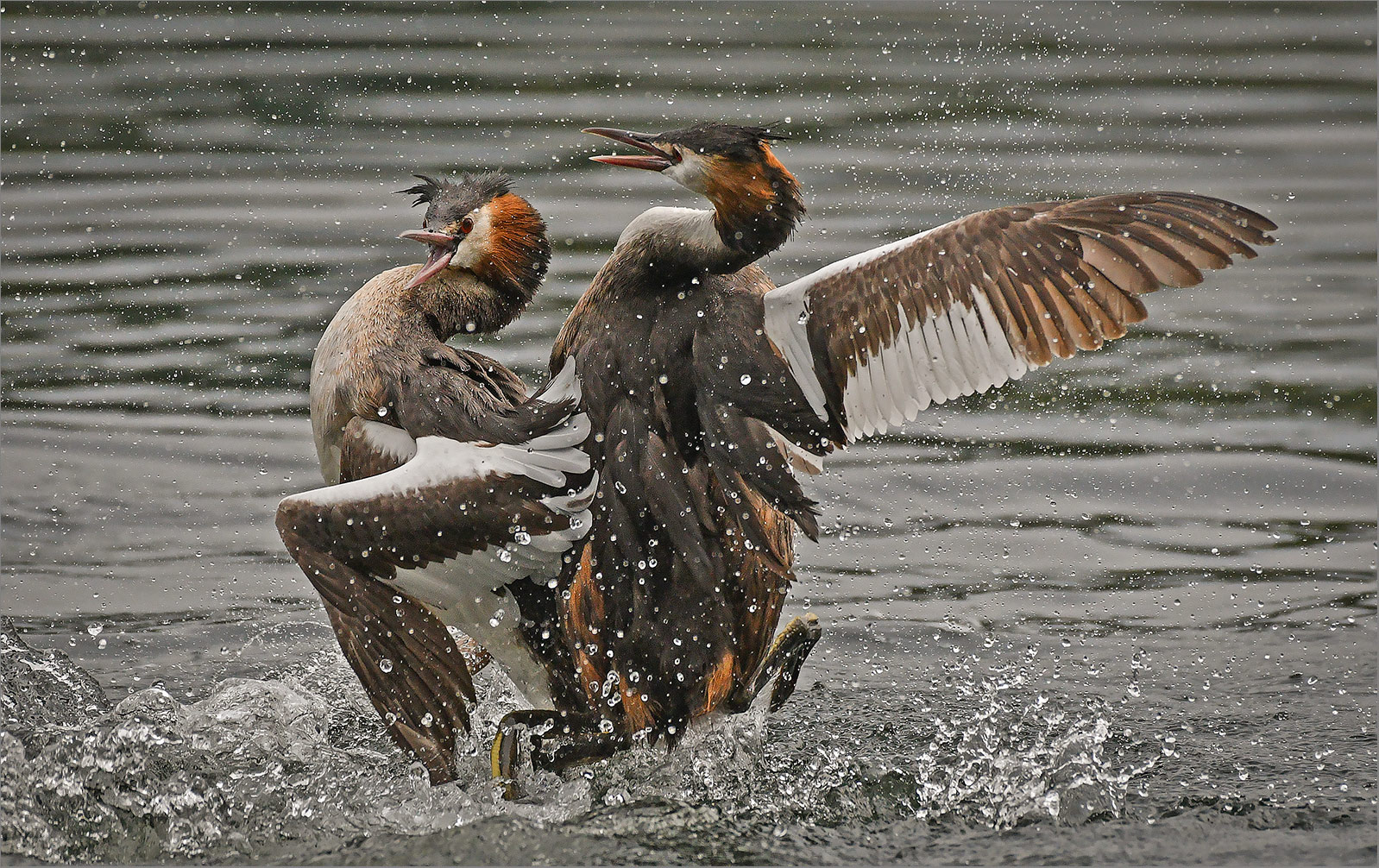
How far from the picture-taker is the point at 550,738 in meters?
5.12

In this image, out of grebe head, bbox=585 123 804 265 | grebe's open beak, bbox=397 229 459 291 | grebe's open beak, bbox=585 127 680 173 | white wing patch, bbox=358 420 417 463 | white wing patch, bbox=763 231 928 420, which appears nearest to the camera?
grebe head, bbox=585 123 804 265

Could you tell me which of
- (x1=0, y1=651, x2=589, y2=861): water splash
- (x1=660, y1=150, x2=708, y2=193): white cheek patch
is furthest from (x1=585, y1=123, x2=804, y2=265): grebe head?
(x1=0, y1=651, x2=589, y2=861): water splash

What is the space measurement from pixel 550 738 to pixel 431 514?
0.88m

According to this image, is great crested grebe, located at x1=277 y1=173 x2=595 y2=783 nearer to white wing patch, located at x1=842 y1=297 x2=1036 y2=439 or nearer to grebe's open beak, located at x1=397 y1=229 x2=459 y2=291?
grebe's open beak, located at x1=397 y1=229 x2=459 y2=291

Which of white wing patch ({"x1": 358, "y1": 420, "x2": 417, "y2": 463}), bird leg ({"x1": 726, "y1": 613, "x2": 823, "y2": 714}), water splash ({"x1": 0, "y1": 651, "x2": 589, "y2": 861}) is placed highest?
white wing patch ({"x1": 358, "y1": 420, "x2": 417, "y2": 463})

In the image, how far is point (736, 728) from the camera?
5.29m

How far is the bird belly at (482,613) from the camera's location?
4.92 meters

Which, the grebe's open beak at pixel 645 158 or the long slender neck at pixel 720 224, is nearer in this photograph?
the long slender neck at pixel 720 224

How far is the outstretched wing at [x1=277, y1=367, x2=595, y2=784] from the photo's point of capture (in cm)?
475

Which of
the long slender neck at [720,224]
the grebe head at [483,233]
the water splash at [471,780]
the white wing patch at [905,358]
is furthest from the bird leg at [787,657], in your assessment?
the grebe head at [483,233]

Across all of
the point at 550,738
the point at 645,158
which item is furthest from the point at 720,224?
the point at 550,738

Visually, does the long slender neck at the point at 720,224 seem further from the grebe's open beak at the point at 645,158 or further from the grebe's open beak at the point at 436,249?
the grebe's open beak at the point at 436,249

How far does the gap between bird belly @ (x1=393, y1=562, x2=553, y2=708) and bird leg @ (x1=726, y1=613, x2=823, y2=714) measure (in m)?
0.76

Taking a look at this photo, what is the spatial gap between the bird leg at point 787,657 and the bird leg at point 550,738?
0.61 meters
